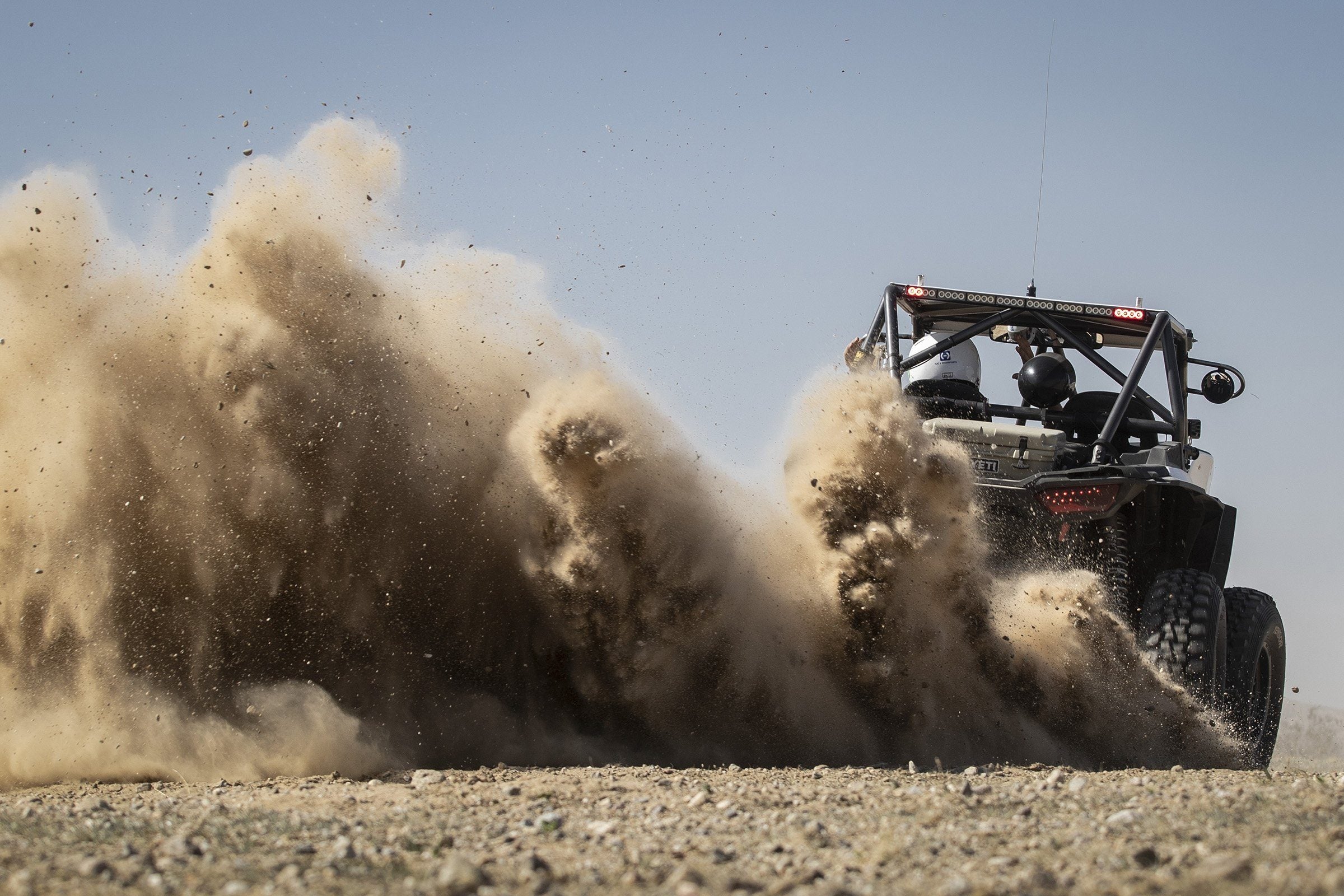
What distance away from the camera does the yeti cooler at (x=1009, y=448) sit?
260 inches

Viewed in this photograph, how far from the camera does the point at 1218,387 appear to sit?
321 inches

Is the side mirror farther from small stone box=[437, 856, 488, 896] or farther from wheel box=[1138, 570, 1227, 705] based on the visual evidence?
small stone box=[437, 856, 488, 896]

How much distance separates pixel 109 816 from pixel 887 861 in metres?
2.43

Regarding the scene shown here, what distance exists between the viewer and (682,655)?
634 centimetres

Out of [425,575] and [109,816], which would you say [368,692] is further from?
[109,816]

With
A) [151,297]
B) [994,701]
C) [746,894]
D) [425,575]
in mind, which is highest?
[151,297]

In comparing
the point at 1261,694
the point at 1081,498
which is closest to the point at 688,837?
the point at 1081,498

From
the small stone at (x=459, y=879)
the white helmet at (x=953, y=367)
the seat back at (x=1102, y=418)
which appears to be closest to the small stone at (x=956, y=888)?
the small stone at (x=459, y=879)

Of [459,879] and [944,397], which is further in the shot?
[944,397]

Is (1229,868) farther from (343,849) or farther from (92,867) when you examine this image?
(92,867)

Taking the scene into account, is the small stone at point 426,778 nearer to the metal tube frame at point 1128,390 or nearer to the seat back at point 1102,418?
the metal tube frame at point 1128,390

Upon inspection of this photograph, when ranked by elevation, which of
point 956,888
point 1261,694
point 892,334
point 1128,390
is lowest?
point 956,888

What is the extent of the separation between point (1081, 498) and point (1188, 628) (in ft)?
2.79

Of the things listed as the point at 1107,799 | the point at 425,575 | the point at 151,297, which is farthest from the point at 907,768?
the point at 151,297
